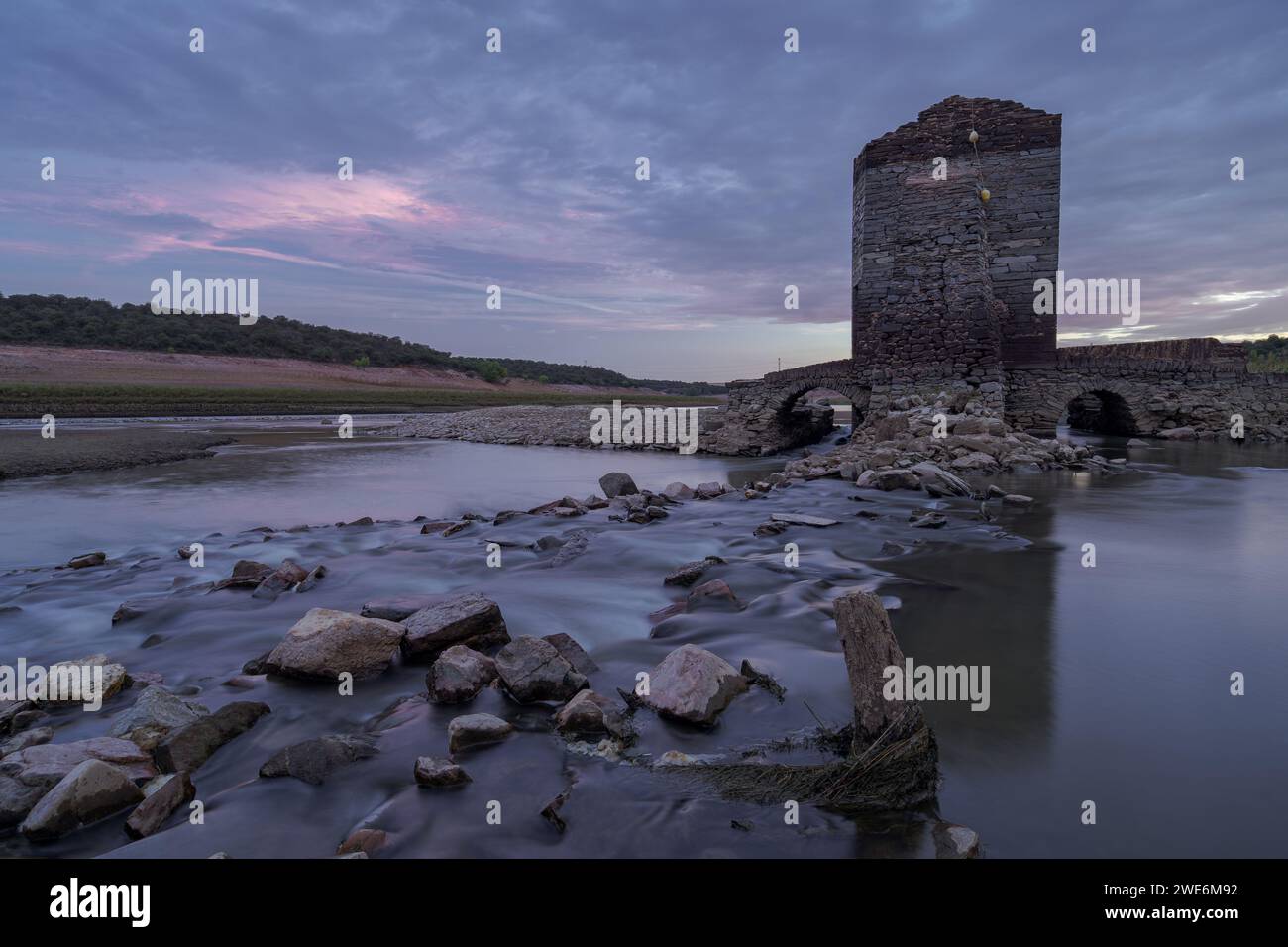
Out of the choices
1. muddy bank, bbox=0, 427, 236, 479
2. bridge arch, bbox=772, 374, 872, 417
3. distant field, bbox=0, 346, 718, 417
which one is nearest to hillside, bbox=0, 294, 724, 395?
distant field, bbox=0, 346, 718, 417

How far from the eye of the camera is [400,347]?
97.1 metres

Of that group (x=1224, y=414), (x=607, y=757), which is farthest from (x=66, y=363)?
(x=1224, y=414)

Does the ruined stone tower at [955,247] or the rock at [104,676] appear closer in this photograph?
the rock at [104,676]

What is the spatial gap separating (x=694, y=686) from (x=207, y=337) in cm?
8860

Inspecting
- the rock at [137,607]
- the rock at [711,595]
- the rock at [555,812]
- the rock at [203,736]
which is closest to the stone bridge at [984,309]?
the rock at [711,595]

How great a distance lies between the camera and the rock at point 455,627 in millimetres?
4512

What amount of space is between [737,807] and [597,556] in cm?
507

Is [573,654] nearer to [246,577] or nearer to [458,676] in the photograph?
[458,676]

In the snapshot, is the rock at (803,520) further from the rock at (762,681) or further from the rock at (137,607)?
the rock at (137,607)

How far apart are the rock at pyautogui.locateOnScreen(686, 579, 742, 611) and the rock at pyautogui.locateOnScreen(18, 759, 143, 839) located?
382 cm

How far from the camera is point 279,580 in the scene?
21.3ft

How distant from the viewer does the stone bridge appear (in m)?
18.6

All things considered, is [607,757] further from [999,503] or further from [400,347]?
[400,347]

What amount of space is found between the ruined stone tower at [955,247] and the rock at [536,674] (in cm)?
1760
